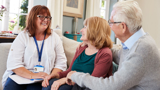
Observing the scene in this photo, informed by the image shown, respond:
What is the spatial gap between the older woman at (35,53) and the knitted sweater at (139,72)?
0.86 meters

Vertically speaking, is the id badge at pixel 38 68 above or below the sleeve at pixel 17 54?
below

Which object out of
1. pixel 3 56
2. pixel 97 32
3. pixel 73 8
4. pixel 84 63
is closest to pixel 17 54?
pixel 3 56

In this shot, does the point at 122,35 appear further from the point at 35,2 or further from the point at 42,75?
the point at 35,2

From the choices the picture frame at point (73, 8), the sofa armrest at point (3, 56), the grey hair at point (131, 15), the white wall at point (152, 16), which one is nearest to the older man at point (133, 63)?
the grey hair at point (131, 15)

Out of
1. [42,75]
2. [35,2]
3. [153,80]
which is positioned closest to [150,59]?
[153,80]

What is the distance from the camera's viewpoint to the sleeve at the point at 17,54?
1.64m

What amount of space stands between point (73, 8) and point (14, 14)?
1.71 metres

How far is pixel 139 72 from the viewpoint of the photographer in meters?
0.90

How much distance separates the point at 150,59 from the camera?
36.0 inches

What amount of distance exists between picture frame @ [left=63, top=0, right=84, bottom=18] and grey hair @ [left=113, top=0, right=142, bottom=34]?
3687 millimetres

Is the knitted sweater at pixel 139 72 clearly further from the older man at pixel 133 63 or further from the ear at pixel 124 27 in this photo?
the ear at pixel 124 27

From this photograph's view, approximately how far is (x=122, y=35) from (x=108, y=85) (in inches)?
14.8

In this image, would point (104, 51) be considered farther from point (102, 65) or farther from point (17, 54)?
point (17, 54)

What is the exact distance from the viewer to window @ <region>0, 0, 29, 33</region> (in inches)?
151
